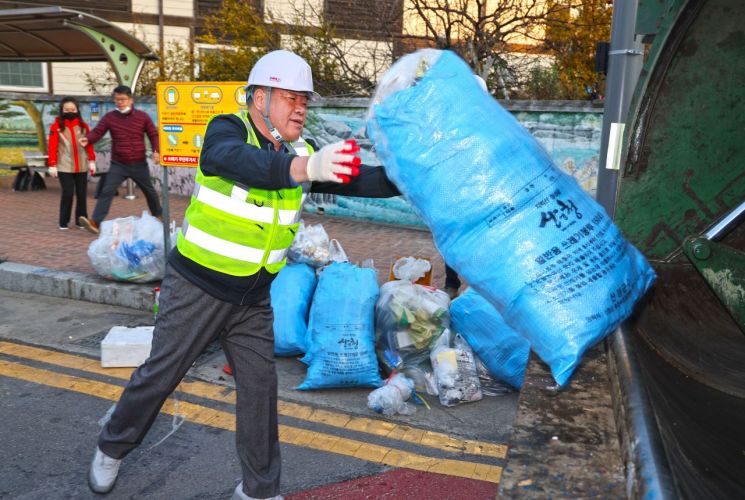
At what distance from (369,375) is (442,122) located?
2.11 m

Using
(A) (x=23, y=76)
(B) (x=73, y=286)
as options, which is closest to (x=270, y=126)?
(B) (x=73, y=286)

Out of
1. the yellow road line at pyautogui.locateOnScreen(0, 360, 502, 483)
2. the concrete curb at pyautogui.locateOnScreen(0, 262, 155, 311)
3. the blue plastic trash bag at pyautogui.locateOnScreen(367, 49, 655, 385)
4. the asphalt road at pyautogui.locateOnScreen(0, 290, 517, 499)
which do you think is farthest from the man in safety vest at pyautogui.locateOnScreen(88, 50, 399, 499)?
the concrete curb at pyautogui.locateOnScreen(0, 262, 155, 311)

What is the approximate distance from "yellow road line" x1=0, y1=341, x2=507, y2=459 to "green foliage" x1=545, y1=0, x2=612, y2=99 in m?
9.55

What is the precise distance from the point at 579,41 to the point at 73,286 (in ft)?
31.1

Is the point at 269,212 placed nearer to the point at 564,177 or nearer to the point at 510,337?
the point at 564,177

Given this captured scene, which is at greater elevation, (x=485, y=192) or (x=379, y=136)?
(x=379, y=136)

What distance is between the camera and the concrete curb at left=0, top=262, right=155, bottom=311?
214 inches

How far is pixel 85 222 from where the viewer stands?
8.30 metres

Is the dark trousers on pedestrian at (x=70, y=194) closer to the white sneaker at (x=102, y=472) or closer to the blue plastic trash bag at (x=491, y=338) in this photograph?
the blue plastic trash bag at (x=491, y=338)

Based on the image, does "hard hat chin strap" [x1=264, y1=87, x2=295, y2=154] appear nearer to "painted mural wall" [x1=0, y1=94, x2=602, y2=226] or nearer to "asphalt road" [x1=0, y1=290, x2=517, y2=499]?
"asphalt road" [x1=0, y1=290, x2=517, y2=499]

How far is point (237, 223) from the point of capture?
2461 millimetres

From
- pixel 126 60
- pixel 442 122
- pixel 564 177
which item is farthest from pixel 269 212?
pixel 126 60

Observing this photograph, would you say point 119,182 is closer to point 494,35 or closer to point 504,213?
point 494,35

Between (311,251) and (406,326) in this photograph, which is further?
(311,251)
